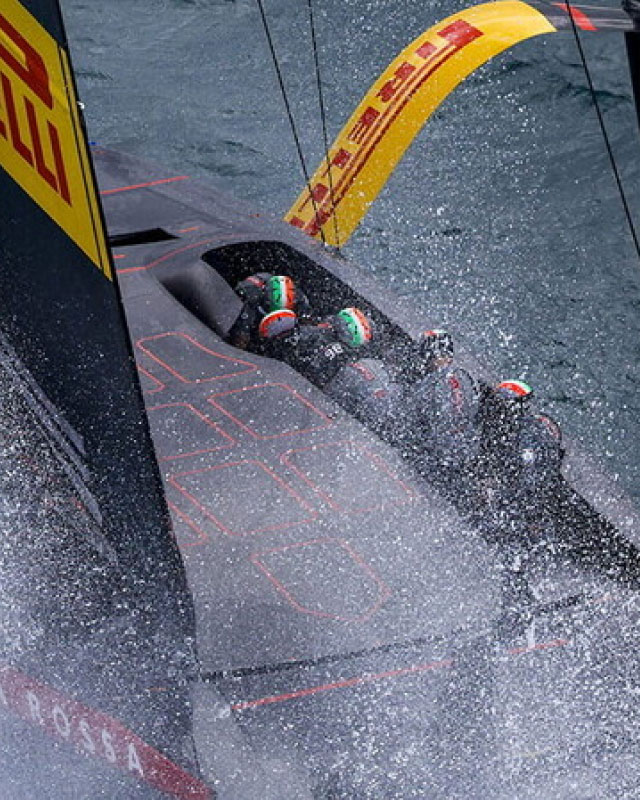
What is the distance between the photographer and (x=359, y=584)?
14.9 ft

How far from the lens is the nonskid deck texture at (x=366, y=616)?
13.2 feet

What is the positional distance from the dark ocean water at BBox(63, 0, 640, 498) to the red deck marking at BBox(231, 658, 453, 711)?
8.57 ft

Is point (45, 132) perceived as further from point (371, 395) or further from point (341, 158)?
point (341, 158)

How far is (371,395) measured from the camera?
5332mm

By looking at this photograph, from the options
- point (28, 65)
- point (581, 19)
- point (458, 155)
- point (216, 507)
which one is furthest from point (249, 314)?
point (458, 155)

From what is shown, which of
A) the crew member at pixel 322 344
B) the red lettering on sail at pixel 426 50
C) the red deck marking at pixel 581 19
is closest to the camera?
the crew member at pixel 322 344

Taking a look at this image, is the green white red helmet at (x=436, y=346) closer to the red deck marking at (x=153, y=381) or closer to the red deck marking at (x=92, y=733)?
the red deck marking at (x=153, y=381)

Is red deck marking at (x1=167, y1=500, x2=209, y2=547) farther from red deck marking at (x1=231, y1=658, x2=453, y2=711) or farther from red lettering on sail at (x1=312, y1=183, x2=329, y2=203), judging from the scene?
red lettering on sail at (x1=312, y1=183, x2=329, y2=203)

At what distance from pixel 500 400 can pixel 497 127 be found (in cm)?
532

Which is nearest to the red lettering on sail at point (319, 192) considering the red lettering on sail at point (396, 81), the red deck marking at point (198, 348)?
the red lettering on sail at point (396, 81)

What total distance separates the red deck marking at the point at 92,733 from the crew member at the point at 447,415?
1.85m

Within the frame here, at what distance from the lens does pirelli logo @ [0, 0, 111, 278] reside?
9.43 ft

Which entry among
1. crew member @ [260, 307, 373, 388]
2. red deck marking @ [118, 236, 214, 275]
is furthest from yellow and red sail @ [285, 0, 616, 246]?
crew member @ [260, 307, 373, 388]

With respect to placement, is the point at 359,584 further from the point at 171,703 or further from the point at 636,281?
the point at 636,281
